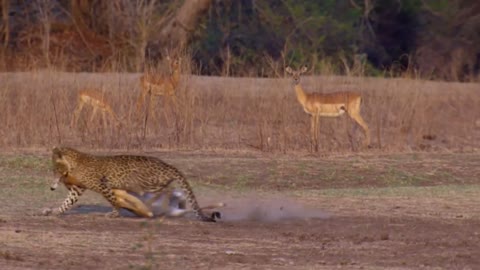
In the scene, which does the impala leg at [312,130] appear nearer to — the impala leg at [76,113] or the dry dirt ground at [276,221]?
the dry dirt ground at [276,221]

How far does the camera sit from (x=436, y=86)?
28.4m

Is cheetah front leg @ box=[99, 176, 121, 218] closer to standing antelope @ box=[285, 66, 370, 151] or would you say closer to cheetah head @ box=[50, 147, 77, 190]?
cheetah head @ box=[50, 147, 77, 190]

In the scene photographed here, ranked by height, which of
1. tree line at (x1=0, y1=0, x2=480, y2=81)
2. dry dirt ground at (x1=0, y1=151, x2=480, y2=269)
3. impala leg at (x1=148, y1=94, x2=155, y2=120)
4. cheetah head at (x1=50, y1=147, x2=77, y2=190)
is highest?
tree line at (x1=0, y1=0, x2=480, y2=81)

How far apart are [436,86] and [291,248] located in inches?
725

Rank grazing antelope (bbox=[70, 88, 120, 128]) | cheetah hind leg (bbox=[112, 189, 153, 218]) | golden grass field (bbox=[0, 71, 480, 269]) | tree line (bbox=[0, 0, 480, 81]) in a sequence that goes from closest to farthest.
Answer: golden grass field (bbox=[0, 71, 480, 269]) < cheetah hind leg (bbox=[112, 189, 153, 218]) < grazing antelope (bbox=[70, 88, 120, 128]) < tree line (bbox=[0, 0, 480, 81])

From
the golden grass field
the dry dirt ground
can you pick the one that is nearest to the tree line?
the golden grass field

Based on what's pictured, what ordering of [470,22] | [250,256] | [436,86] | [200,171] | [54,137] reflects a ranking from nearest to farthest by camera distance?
1. [250,256]
2. [200,171]
3. [54,137]
4. [436,86]
5. [470,22]

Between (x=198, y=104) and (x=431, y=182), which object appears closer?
(x=431, y=182)

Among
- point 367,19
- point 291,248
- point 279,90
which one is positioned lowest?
point 291,248

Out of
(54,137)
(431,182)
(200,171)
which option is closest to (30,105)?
(54,137)

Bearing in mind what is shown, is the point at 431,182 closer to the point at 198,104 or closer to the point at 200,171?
the point at 200,171

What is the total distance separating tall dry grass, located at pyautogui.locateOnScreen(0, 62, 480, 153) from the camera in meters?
19.6

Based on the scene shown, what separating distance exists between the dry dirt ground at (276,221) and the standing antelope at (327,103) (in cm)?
471

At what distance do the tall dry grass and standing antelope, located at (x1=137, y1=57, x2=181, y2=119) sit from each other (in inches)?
6.0
